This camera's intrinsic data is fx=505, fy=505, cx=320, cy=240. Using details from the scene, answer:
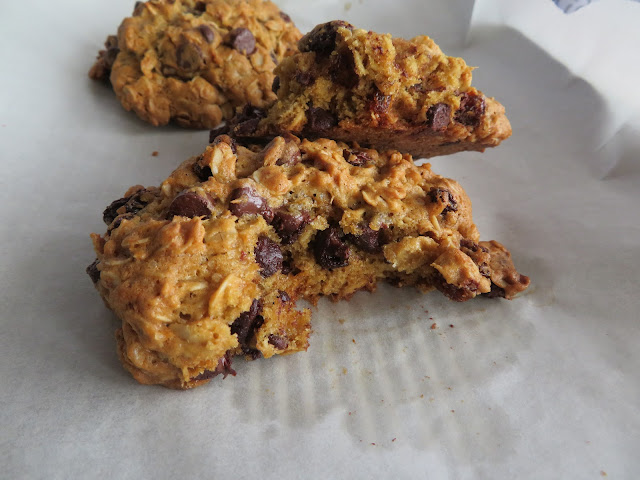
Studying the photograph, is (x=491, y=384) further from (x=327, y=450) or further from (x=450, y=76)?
(x=450, y=76)

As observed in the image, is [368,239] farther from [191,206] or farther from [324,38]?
[324,38]

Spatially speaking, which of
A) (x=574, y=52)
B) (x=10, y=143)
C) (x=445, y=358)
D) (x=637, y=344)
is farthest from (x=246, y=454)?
(x=574, y=52)

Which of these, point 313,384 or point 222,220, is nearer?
point 222,220

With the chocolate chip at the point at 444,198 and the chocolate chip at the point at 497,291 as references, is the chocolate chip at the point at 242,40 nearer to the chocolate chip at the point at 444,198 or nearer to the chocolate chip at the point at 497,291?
the chocolate chip at the point at 444,198

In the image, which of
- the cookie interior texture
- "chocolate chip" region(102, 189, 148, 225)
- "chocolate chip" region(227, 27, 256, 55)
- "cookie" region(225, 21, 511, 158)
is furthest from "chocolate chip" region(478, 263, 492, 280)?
"chocolate chip" region(227, 27, 256, 55)

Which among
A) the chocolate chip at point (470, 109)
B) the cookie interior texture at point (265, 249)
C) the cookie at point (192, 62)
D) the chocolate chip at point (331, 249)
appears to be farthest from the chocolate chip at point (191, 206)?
the cookie at point (192, 62)

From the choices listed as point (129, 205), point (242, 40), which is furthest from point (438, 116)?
point (242, 40)
